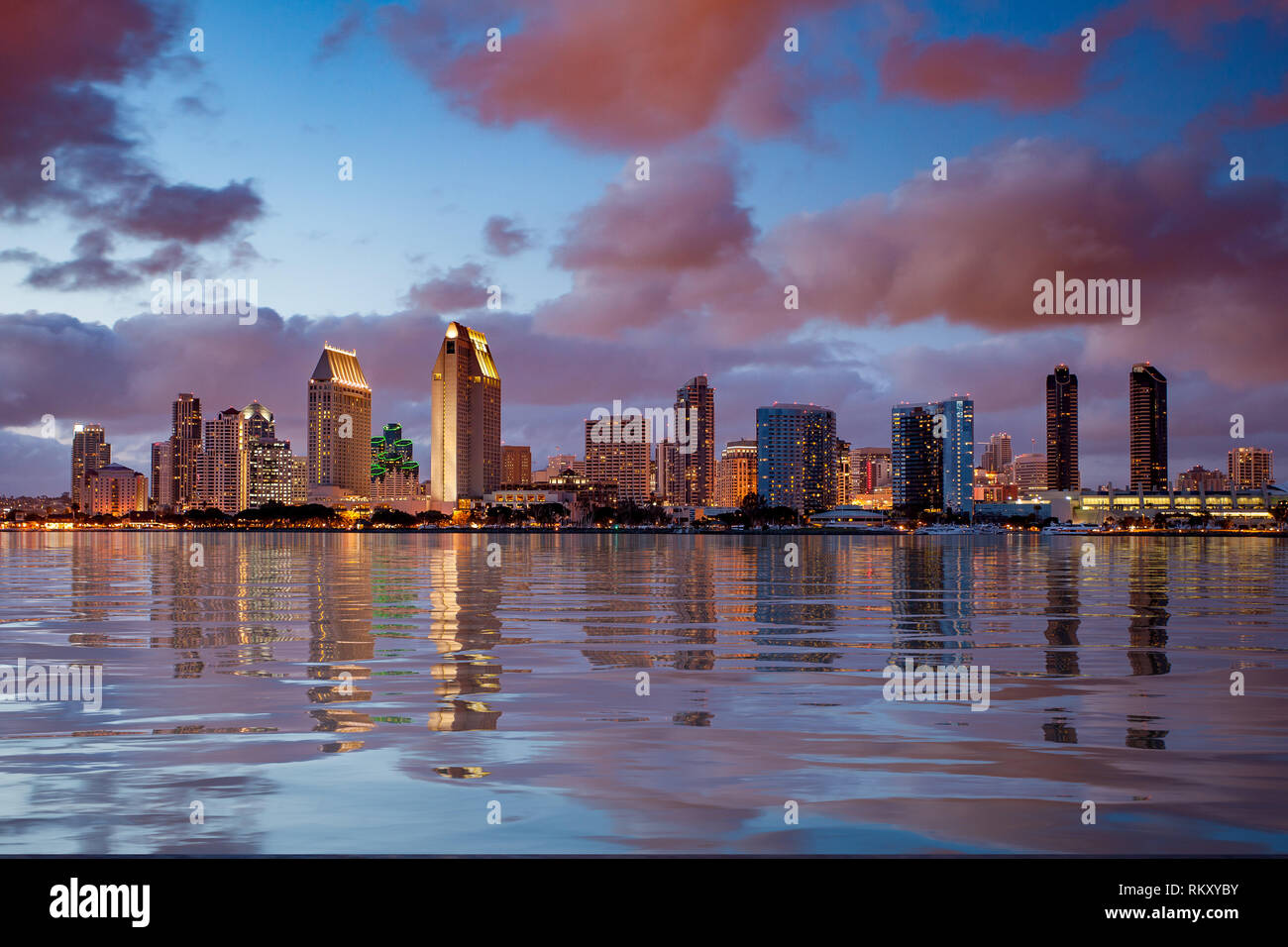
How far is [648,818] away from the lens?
36.7ft

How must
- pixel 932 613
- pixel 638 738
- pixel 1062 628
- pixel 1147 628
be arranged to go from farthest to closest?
pixel 932 613 → pixel 1062 628 → pixel 1147 628 → pixel 638 738

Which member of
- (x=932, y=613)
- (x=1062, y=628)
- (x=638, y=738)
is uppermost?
(x=638, y=738)

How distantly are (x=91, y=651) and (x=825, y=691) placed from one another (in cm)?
1803

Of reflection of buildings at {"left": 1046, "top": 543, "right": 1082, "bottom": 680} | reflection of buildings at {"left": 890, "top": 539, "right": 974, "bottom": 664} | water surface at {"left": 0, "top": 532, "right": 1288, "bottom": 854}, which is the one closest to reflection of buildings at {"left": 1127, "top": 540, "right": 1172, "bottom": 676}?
water surface at {"left": 0, "top": 532, "right": 1288, "bottom": 854}

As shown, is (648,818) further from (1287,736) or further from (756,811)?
(1287,736)

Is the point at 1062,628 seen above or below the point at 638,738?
below

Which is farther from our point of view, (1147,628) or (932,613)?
(932,613)

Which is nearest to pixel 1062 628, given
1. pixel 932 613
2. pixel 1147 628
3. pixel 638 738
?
pixel 1147 628

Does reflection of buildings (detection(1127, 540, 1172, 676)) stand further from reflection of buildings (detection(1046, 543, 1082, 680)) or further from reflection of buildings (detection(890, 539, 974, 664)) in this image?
reflection of buildings (detection(890, 539, 974, 664))

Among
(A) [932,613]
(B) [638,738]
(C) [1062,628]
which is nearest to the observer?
(B) [638,738]

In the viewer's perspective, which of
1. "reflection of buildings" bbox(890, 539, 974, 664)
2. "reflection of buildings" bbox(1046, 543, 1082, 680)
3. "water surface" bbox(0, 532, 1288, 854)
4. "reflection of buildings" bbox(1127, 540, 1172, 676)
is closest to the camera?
"water surface" bbox(0, 532, 1288, 854)

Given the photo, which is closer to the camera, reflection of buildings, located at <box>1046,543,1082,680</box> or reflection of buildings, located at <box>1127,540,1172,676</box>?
reflection of buildings, located at <box>1046,543,1082,680</box>

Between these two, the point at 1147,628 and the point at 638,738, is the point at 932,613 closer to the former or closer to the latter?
the point at 1147,628
